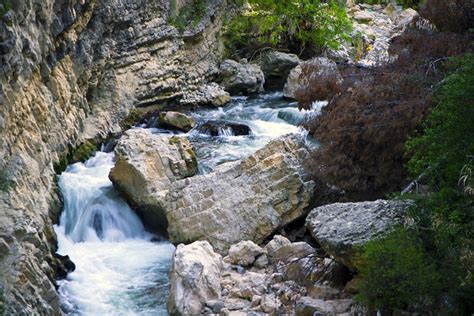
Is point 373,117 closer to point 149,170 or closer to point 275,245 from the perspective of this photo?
point 275,245

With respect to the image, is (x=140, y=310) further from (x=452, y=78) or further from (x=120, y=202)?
(x=452, y=78)

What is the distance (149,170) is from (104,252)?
1.87 m

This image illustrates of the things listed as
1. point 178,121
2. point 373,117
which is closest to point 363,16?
point 178,121

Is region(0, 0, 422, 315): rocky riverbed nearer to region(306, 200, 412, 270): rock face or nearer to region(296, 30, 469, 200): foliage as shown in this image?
region(306, 200, 412, 270): rock face

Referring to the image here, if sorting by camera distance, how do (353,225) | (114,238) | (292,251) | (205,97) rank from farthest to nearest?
1. (205,97)
2. (114,238)
3. (292,251)
4. (353,225)

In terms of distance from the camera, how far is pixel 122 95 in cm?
1755

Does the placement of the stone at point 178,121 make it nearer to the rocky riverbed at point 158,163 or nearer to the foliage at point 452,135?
the rocky riverbed at point 158,163

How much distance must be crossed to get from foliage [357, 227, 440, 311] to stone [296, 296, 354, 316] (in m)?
0.92

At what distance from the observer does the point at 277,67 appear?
22.8m

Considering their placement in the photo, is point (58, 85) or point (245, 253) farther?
point (58, 85)

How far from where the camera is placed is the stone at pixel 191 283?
876 centimetres

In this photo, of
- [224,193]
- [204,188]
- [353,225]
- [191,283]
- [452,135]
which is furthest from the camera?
[204,188]

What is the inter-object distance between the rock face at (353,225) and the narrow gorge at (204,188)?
0.08 feet

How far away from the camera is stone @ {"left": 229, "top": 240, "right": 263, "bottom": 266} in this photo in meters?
10.0
